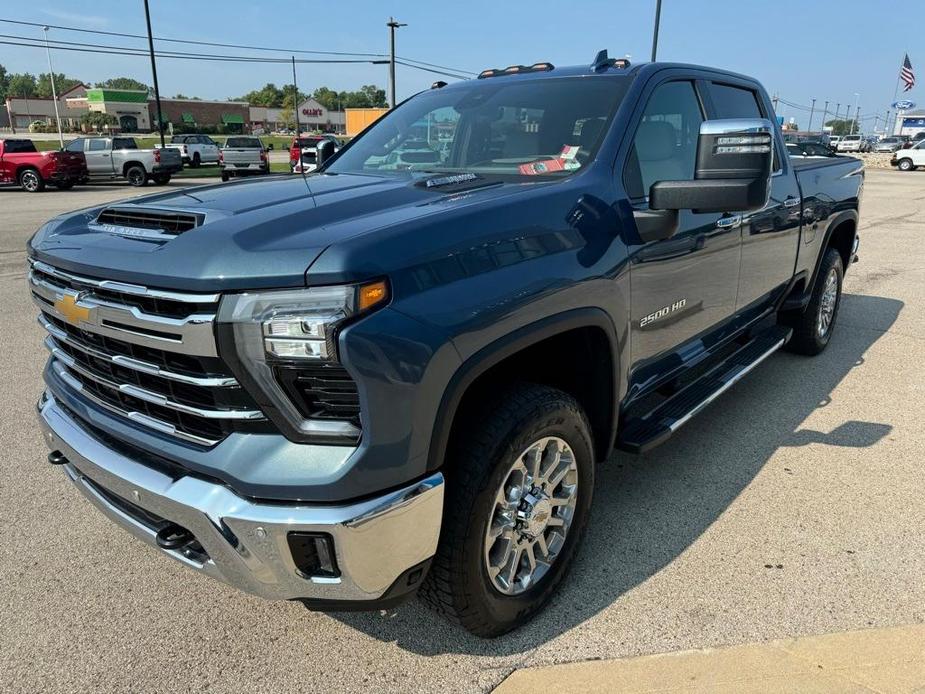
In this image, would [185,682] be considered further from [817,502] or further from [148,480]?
[817,502]

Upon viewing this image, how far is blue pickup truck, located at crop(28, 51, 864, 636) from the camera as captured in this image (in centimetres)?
183

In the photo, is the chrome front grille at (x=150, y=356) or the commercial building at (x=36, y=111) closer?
the chrome front grille at (x=150, y=356)

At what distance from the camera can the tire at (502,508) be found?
2.13 metres

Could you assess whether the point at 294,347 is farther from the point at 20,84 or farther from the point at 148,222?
the point at 20,84

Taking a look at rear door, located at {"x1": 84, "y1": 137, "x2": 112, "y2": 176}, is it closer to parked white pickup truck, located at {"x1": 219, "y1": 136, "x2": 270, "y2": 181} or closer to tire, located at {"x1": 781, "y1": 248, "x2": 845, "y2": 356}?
parked white pickup truck, located at {"x1": 219, "y1": 136, "x2": 270, "y2": 181}

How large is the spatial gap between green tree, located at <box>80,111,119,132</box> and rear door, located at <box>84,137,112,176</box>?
2729 inches

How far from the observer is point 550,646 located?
8.04 feet

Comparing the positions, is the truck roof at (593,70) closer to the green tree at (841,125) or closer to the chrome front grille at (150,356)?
the chrome front grille at (150,356)

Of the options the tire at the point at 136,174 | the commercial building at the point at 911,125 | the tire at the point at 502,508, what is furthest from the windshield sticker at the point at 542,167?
the commercial building at the point at 911,125

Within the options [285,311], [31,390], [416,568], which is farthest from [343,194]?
[31,390]

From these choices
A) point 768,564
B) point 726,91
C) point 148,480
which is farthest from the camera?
point 726,91

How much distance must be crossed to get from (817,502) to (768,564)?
69cm

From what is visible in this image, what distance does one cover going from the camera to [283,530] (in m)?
1.82

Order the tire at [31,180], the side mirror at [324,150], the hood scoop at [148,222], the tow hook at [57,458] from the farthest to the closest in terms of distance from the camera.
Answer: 1. the tire at [31,180]
2. the side mirror at [324,150]
3. the tow hook at [57,458]
4. the hood scoop at [148,222]
